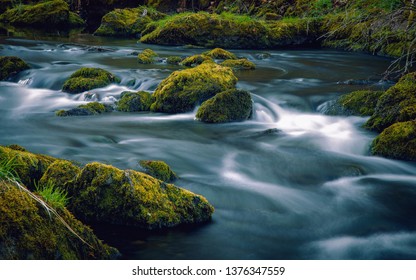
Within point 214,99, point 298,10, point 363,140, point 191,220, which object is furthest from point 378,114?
point 298,10

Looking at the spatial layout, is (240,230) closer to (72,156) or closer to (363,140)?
(72,156)

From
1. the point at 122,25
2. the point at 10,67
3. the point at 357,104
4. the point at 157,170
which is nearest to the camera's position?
the point at 157,170

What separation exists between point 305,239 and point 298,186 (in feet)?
4.83

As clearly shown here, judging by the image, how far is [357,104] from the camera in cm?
870

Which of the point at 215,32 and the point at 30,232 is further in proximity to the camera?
the point at 215,32

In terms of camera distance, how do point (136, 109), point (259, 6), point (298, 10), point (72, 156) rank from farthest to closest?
point (259, 6) → point (298, 10) → point (136, 109) → point (72, 156)

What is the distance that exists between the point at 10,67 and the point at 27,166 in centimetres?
942

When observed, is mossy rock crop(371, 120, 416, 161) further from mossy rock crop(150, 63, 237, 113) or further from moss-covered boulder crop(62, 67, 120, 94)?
moss-covered boulder crop(62, 67, 120, 94)

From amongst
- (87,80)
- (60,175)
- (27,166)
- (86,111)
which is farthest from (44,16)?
(60,175)

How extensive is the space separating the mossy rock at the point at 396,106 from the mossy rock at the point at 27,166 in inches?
208

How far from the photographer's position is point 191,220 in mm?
4266

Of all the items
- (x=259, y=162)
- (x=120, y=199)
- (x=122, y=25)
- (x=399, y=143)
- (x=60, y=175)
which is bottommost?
(x=259, y=162)

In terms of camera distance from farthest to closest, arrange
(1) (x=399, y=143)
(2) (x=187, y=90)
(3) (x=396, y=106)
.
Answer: (2) (x=187, y=90)
(3) (x=396, y=106)
(1) (x=399, y=143)

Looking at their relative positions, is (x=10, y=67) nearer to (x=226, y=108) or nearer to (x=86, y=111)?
(x=86, y=111)
